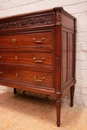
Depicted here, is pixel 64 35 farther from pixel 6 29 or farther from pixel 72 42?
pixel 6 29

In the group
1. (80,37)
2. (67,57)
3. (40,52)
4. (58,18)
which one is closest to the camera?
(58,18)

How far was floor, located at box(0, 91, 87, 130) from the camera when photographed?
137 centimetres

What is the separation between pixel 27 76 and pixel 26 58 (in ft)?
0.65

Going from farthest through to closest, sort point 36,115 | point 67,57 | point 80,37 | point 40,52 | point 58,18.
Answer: point 80,37 → point 36,115 → point 67,57 → point 40,52 → point 58,18

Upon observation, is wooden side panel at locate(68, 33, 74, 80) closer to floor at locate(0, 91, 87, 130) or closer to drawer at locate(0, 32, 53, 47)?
drawer at locate(0, 32, 53, 47)

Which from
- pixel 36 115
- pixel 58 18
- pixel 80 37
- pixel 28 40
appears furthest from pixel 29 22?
pixel 36 115

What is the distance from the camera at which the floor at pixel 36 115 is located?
4.48ft

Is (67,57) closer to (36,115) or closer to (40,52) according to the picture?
(40,52)

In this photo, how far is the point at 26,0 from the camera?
204 cm

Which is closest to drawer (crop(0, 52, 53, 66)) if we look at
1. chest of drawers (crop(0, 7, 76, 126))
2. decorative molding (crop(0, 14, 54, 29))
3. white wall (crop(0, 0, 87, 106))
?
chest of drawers (crop(0, 7, 76, 126))

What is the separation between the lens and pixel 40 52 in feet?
4.43

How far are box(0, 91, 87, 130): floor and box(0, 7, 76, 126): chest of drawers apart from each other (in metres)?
0.17

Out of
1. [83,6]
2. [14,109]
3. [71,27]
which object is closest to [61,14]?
[71,27]

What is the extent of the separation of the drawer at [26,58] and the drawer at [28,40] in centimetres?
10
